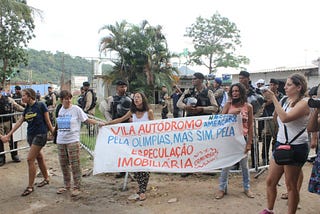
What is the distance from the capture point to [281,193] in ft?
15.9

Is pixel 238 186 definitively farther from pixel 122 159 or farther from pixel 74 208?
pixel 74 208

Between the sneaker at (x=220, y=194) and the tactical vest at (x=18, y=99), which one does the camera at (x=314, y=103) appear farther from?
the tactical vest at (x=18, y=99)

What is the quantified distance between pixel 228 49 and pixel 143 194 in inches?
1357

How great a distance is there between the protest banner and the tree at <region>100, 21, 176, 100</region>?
15.8 metres

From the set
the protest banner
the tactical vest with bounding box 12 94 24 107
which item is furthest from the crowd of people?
the tactical vest with bounding box 12 94 24 107

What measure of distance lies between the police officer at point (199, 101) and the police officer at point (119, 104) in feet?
3.31

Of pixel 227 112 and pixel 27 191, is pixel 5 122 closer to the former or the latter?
pixel 27 191

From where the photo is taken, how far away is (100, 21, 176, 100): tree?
801 inches

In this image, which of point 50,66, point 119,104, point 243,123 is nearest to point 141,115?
point 119,104

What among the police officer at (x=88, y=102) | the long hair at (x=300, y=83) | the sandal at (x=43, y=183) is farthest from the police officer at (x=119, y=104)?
the long hair at (x=300, y=83)

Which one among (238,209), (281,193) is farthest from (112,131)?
(281,193)

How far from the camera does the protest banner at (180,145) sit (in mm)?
4805

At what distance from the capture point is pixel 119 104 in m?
5.77

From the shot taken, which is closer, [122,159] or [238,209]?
[238,209]
